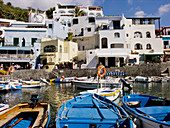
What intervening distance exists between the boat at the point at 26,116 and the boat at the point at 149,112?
5.33m

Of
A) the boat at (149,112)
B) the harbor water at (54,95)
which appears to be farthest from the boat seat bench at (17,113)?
the boat at (149,112)

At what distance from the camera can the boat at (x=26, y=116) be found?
956cm

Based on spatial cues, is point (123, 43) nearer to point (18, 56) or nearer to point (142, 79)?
point (142, 79)

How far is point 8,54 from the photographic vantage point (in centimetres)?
3891

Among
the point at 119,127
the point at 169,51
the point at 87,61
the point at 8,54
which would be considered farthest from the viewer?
the point at 169,51

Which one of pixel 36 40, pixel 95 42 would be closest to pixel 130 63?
pixel 95 42

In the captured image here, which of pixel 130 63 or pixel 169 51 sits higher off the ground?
pixel 169 51

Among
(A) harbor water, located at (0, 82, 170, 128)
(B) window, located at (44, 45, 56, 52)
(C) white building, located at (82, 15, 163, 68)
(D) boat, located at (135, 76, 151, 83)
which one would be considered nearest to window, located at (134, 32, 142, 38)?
(C) white building, located at (82, 15, 163, 68)

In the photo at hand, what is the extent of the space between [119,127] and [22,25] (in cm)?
4686

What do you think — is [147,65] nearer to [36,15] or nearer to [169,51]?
[169,51]

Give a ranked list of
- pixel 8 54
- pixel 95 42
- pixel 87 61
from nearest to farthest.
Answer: pixel 8 54
pixel 87 61
pixel 95 42

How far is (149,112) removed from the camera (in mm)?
9984

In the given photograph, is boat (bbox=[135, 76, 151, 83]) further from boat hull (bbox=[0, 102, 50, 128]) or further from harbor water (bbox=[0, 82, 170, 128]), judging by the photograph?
boat hull (bbox=[0, 102, 50, 128])

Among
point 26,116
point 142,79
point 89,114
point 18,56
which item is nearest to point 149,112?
point 89,114
